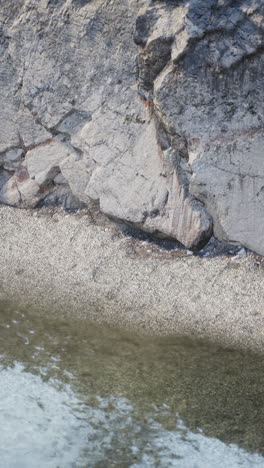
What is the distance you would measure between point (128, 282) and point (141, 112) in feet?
9.02

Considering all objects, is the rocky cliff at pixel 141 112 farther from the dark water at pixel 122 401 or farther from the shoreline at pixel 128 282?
the dark water at pixel 122 401

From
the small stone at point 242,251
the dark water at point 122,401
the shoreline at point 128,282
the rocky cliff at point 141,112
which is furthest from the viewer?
the small stone at point 242,251

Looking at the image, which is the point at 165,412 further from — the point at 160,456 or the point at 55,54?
the point at 55,54

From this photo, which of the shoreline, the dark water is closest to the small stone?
the shoreline

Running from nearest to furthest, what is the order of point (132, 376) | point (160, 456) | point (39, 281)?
point (160, 456) < point (132, 376) < point (39, 281)

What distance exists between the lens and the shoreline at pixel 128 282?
26.8 ft

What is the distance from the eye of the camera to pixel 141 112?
9734mm

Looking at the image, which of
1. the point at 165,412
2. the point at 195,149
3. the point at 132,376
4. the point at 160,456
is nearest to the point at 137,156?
the point at 195,149

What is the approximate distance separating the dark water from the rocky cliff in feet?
7.78

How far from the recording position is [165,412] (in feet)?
20.6

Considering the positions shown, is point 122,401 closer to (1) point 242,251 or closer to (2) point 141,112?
(1) point 242,251

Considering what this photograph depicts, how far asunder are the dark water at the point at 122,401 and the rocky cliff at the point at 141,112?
7.78ft

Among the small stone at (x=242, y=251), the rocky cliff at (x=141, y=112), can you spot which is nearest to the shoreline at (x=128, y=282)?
the small stone at (x=242, y=251)

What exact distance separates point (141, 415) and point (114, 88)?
5739 mm
